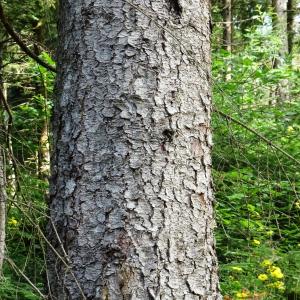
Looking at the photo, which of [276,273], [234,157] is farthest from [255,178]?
[234,157]

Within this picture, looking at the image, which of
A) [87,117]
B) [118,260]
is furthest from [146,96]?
[118,260]

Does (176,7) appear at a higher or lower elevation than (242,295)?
higher

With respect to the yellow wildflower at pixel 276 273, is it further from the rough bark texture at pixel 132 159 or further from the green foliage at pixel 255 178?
the rough bark texture at pixel 132 159

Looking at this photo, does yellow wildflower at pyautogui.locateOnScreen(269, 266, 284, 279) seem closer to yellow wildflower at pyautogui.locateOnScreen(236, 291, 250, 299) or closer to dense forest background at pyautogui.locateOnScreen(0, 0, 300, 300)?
dense forest background at pyautogui.locateOnScreen(0, 0, 300, 300)

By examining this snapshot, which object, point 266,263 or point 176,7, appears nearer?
point 176,7

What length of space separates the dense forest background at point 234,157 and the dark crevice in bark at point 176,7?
0.49m

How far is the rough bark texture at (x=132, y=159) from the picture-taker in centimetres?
161

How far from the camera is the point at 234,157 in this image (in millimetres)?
2848

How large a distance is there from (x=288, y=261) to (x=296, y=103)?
109 inches

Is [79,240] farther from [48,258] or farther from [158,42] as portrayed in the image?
[158,42]

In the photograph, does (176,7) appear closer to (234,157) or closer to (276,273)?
(234,157)

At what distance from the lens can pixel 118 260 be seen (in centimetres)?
158

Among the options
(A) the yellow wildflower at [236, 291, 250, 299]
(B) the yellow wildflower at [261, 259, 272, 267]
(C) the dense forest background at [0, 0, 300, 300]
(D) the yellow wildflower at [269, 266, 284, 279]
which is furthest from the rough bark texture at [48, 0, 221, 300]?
(D) the yellow wildflower at [269, 266, 284, 279]

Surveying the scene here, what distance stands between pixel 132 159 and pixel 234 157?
1.32 meters
